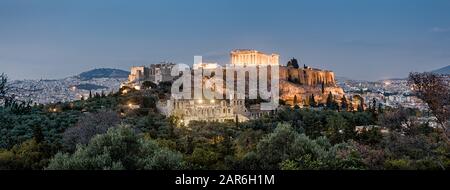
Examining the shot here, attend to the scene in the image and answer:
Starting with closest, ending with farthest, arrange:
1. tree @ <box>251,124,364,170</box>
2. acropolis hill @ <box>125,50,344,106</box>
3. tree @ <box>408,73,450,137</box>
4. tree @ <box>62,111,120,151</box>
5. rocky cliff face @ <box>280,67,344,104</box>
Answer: tree @ <box>251,124,364,170</box> < tree @ <box>408,73,450,137</box> < tree @ <box>62,111,120,151</box> < acropolis hill @ <box>125,50,344,106</box> < rocky cliff face @ <box>280,67,344,104</box>

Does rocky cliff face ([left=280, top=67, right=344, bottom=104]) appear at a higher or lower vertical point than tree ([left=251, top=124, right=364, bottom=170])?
higher

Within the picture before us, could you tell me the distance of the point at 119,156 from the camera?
45.2ft

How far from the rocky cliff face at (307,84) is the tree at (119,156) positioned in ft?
212

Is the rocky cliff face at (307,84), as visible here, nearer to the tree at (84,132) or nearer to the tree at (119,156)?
the tree at (84,132)

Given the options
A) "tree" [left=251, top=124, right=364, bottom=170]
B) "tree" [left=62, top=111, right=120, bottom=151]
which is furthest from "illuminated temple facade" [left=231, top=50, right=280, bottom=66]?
"tree" [left=251, top=124, right=364, bottom=170]

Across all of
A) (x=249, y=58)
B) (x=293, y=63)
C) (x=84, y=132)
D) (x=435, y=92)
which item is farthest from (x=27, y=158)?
(x=293, y=63)

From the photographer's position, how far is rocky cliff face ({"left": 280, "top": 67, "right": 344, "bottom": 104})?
83.6m

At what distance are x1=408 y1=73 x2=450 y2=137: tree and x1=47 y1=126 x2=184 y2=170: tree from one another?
23.5 ft

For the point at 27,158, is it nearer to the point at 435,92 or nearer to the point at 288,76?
the point at 435,92

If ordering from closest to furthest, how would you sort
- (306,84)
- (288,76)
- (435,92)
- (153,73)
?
(435,92) → (153,73) → (288,76) → (306,84)

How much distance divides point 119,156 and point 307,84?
79404mm

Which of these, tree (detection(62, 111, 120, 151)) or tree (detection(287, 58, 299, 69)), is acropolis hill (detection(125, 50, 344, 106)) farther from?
tree (detection(62, 111, 120, 151))
